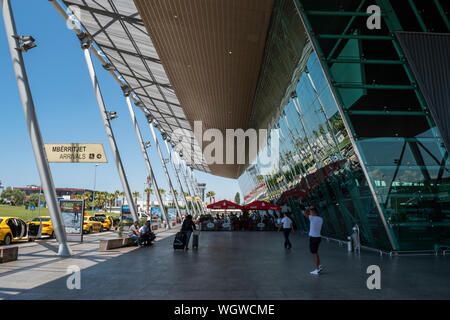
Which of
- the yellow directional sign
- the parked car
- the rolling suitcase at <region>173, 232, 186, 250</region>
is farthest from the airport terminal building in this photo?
the parked car

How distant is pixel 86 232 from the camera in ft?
83.3

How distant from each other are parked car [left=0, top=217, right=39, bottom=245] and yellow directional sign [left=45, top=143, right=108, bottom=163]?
15.4 feet

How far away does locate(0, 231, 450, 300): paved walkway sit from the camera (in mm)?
5723

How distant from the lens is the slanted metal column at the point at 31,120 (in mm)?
10523

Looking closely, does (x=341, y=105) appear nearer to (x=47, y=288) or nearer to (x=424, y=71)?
(x=424, y=71)

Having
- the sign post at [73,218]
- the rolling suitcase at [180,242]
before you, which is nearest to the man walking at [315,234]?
the rolling suitcase at [180,242]

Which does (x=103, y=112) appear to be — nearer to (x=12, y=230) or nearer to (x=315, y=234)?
(x=12, y=230)

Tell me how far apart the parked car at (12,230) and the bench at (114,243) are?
536 cm

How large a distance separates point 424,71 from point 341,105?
310 cm

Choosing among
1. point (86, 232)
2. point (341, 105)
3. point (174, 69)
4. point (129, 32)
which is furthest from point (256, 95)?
point (86, 232)

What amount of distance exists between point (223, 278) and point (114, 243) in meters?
7.73

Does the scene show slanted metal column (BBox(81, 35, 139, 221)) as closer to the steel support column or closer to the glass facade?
the steel support column

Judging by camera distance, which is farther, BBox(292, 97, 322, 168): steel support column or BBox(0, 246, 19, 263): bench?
BBox(292, 97, 322, 168): steel support column

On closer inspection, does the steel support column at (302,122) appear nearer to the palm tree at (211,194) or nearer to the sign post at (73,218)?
the sign post at (73,218)
